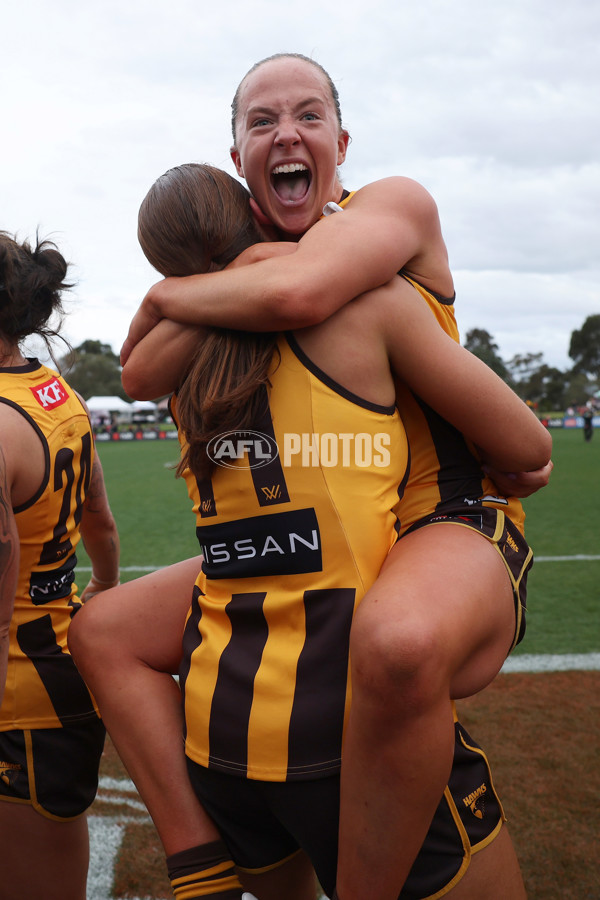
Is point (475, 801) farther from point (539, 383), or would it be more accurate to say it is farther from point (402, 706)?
point (539, 383)

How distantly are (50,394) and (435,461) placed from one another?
3.98 feet

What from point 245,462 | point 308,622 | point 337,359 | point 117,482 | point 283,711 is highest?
point 337,359

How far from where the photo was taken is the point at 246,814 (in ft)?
5.52

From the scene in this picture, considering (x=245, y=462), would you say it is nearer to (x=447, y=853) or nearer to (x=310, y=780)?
(x=310, y=780)

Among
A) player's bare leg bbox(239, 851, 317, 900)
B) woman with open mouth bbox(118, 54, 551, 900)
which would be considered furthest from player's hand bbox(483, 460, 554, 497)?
player's bare leg bbox(239, 851, 317, 900)

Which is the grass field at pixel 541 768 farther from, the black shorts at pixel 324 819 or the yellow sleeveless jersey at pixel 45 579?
the black shorts at pixel 324 819

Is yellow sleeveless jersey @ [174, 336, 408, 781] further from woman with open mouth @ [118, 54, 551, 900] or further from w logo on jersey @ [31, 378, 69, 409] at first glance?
w logo on jersey @ [31, 378, 69, 409]

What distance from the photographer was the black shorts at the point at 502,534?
1.75m

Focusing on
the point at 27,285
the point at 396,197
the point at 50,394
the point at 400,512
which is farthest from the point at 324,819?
the point at 27,285

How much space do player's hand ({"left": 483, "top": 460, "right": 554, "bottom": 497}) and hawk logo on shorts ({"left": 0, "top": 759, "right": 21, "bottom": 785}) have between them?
61.0 inches

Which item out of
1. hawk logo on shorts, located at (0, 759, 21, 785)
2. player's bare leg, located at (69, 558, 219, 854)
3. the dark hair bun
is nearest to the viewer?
player's bare leg, located at (69, 558, 219, 854)

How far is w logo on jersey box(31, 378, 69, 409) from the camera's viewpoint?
Answer: 233cm

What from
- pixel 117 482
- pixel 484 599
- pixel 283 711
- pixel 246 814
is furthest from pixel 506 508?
pixel 117 482

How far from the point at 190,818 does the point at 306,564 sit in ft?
2.12
